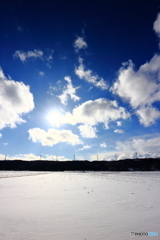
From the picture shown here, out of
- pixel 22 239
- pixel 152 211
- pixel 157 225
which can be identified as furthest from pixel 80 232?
pixel 152 211

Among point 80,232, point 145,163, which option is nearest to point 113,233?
point 80,232

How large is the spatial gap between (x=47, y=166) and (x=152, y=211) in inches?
3636

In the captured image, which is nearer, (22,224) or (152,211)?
(22,224)

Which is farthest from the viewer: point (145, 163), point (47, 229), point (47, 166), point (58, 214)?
point (47, 166)

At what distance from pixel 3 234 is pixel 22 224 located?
0.52m

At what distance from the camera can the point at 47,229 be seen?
106 inches

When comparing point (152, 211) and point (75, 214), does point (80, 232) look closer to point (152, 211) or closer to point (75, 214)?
point (75, 214)

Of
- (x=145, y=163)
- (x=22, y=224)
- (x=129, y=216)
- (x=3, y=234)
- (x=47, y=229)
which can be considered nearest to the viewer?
(x=3, y=234)

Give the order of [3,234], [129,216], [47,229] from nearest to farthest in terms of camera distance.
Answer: [3,234]
[47,229]
[129,216]

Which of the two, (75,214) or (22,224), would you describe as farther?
(75,214)

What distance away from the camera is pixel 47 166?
8919 centimetres

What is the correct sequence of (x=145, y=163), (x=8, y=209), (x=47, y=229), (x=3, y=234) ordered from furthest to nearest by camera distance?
(x=145, y=163) → (x=8, y=209) → (x=47, y=229) → (x=3, y=234)

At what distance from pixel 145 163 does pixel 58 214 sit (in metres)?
82.0

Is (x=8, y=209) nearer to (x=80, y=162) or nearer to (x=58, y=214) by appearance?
(x=58, y=214)
